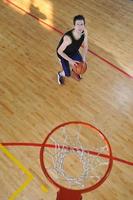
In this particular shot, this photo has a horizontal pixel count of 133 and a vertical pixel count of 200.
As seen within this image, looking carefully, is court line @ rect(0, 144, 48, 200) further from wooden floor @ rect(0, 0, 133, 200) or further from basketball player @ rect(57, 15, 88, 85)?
basketball player @ rect(57, 15, 88, 85)

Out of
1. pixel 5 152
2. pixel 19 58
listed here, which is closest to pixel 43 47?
pixel 19 58

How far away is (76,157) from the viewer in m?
5.27

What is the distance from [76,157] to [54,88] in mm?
1538

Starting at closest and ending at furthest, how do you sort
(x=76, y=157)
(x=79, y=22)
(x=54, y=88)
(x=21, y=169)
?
(x=79, y=22) → (x=21, y=169) → (x=76, y=157) → (x=54, y=88)

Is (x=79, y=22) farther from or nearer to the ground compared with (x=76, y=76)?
farther from the ground

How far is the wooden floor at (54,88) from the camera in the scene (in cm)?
511

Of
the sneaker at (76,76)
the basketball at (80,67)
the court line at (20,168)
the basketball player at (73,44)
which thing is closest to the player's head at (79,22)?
the basketball player at (73,44)

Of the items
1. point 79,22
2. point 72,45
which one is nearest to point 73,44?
point 72,45

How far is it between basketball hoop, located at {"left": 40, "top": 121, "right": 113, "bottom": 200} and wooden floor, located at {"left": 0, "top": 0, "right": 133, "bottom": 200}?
0.15 m

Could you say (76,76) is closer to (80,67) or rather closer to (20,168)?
(80,67)

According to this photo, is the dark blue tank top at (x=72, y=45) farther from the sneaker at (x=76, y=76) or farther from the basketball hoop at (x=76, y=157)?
the basketball hoop at (x=76, y=157)

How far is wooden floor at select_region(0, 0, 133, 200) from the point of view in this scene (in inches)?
201

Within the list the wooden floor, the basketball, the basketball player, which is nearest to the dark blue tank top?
the basketball player

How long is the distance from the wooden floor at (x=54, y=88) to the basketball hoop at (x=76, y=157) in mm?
152
